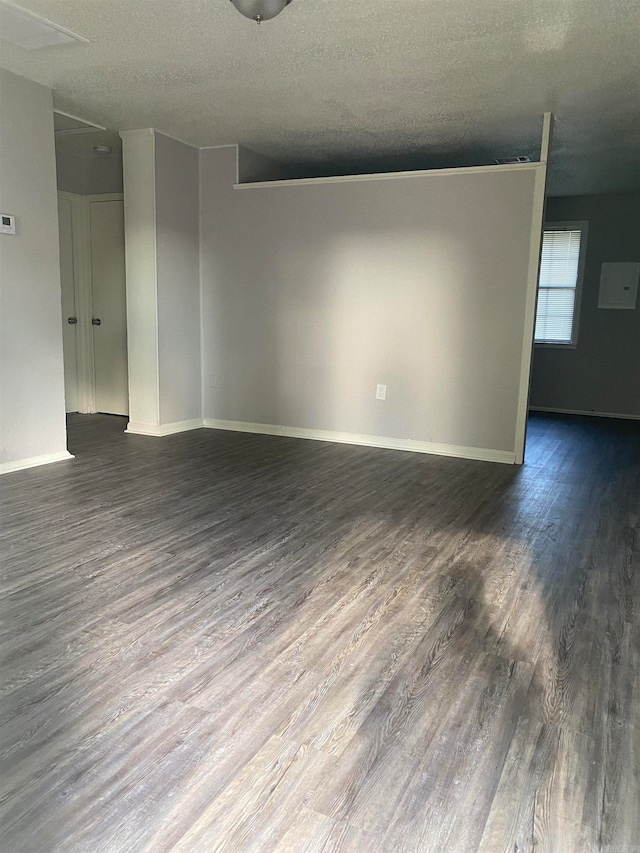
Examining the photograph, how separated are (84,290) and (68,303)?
8.4 inches

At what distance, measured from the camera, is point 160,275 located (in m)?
5.49

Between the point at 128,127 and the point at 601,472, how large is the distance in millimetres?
4616

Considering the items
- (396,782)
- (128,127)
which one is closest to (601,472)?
(396,782)

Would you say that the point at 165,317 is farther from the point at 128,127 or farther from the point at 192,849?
the point at 192,849

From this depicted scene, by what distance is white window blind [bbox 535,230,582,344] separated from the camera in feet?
24.8

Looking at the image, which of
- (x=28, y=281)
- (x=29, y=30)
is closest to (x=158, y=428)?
(x=28, y=281)

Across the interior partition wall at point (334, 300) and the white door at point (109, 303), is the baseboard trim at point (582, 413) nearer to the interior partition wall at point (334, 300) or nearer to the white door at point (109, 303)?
the interior partition wall at point (334, 300)

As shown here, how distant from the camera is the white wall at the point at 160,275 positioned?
5383 mm

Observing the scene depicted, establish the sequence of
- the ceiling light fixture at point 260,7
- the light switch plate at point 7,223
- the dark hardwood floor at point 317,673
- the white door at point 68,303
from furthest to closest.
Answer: the white door at point 68,303, the light switch plate at point 7,223, the ceiling light fixture at point 260,7, the dark hardwood floor at point 317,673

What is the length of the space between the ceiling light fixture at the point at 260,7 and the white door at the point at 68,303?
4.02 metres

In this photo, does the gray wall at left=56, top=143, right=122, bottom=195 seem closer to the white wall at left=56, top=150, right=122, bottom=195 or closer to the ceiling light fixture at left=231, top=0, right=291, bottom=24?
the white wall at left=56, top=150, right=122, bottom=195

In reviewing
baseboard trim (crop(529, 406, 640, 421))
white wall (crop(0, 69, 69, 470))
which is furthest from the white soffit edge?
baseboard trim (crop(529, 406, 640, 421))

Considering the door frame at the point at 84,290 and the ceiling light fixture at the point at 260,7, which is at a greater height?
the ceiling light fixture at the point at 260,7

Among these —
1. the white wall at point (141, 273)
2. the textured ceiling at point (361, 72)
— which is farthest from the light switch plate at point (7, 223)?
the white wall at point (141, 273)
